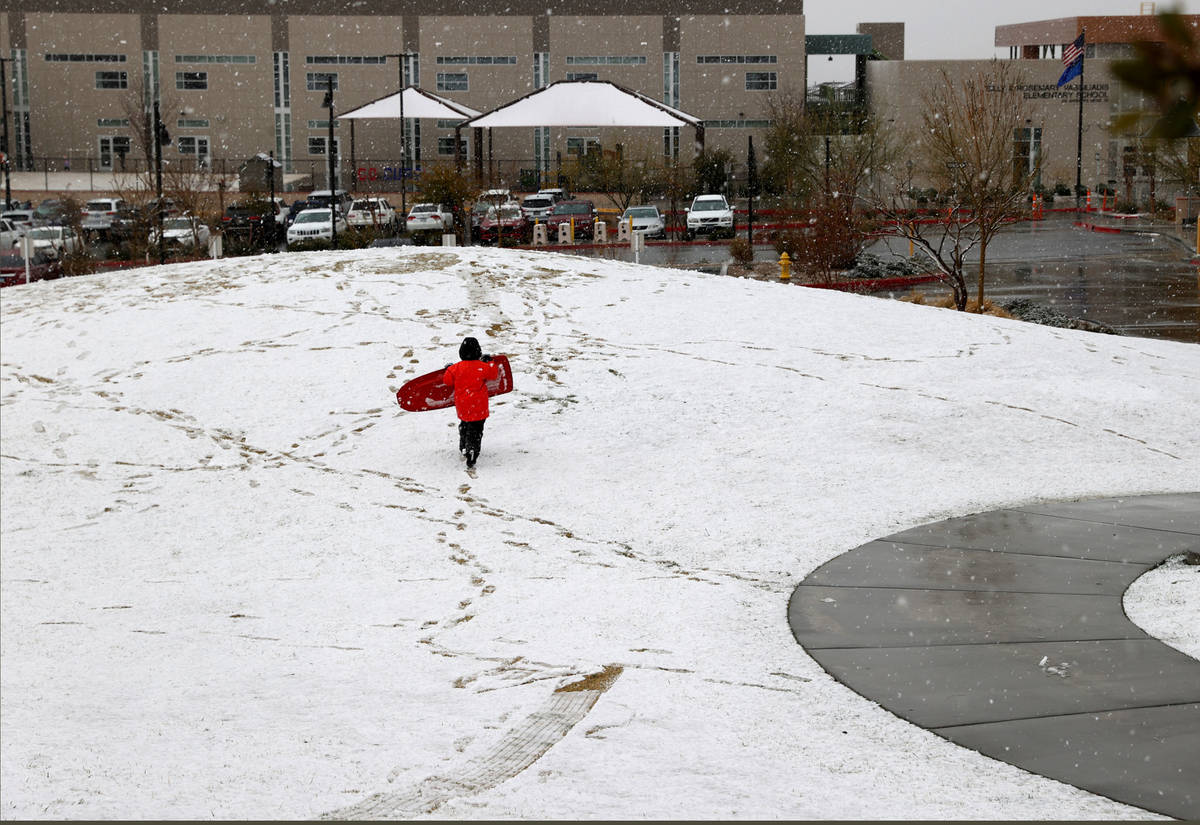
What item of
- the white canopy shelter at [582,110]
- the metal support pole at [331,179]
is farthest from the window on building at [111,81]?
the white canopy shelter at [582,110]

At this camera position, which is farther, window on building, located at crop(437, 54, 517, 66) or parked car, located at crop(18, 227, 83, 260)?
window on building, located at crop(437, 54, 517, 66)

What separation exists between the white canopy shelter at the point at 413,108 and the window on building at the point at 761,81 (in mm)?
35429

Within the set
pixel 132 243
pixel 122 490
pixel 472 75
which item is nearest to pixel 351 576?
pixel 122 490

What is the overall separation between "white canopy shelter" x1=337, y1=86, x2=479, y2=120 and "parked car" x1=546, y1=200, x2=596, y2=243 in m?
4.39

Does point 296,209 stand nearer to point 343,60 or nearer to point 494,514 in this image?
point 343,60

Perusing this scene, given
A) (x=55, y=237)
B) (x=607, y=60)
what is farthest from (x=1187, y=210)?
(x=55, y=237)

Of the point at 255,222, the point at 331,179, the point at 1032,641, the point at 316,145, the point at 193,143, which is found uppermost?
the point at 193,143

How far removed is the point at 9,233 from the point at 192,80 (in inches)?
1475

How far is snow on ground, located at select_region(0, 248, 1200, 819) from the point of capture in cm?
674

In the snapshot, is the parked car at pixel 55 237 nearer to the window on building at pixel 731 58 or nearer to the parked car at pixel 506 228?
the parked car at pixel 506 228

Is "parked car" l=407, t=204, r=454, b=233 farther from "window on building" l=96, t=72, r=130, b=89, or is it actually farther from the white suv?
"window on building" l=96, t=72, r=130, b=89

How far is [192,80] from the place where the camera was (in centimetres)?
7419

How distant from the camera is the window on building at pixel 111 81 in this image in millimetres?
73625

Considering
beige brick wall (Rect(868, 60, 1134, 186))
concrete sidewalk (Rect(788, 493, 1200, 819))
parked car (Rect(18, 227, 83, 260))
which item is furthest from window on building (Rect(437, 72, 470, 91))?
concrete sidewalk (Rect(788, 493, 1200, 819))
